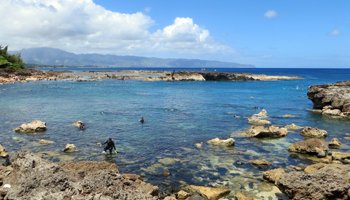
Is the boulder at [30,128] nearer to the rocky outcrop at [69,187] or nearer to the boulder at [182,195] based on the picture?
the boulder at [182,195]

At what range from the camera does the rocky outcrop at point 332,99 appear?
197 feet

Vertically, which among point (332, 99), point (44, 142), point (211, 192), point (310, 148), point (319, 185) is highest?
point (332, 99)

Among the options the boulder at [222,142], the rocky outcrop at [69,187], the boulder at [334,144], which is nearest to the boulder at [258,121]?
the boulder at [334,144]

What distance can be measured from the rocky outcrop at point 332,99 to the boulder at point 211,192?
4074 cm

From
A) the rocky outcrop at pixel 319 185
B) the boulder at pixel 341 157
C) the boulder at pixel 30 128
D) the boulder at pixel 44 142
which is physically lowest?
the boulder at pixel 44 142

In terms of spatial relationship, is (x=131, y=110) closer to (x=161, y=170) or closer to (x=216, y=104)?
(x=216, y=104)

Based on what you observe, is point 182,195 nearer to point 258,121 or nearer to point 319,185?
point 319,185

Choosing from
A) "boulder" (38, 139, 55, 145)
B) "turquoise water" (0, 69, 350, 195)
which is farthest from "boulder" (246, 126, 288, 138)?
"boulder" (38, 139, 55, 145)

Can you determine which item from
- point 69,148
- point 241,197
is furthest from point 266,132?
point 69,148

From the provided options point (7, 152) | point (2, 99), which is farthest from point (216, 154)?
point (2, 99)

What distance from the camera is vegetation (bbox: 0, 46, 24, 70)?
141 metres

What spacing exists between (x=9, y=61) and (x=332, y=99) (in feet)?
435

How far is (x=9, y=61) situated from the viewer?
15362cm

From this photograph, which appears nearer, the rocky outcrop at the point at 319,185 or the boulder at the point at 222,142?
the rocky outcrop at the point at 319,185
